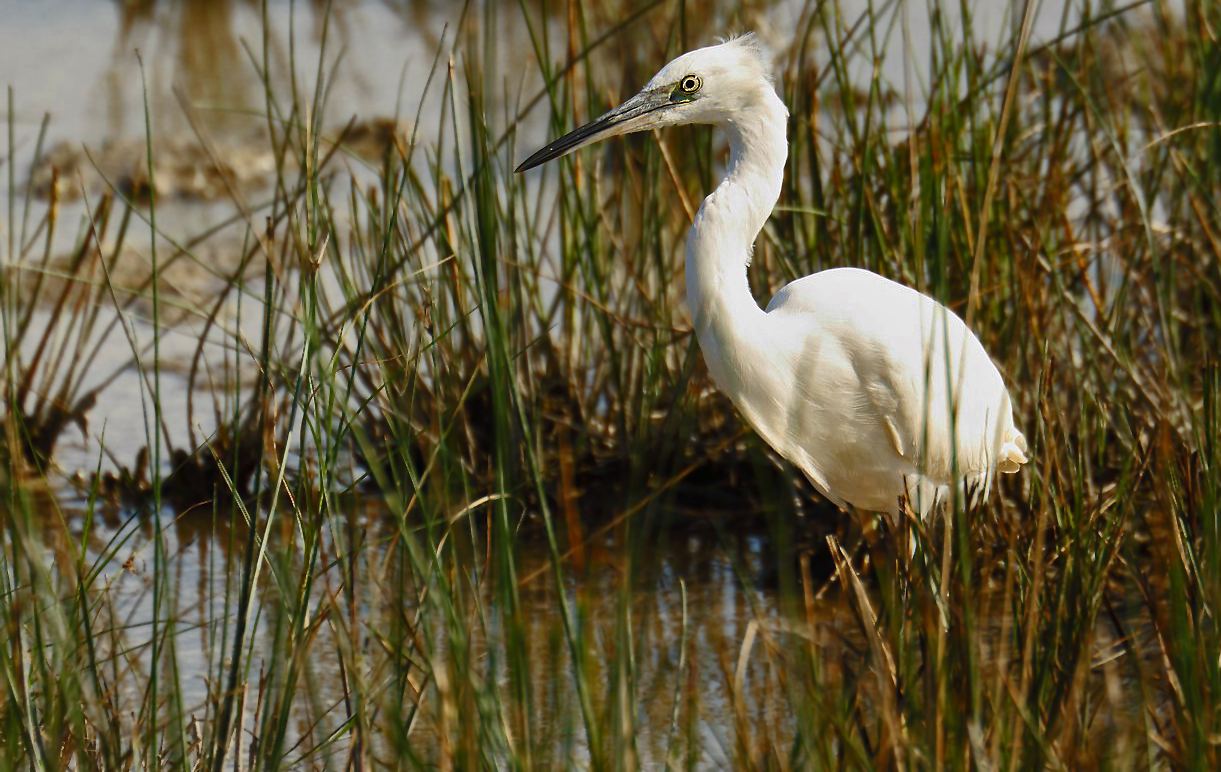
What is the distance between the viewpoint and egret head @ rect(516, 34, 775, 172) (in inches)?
96.9

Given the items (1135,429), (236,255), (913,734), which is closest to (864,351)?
(1135,429)

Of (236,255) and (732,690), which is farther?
(236,255)

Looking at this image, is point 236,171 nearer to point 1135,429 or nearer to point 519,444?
point 519,444

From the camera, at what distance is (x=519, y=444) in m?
3.19

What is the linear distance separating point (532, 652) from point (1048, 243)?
1.32 metres

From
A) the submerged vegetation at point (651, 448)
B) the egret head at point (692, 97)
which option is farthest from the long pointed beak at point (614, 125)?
the submerged vegetation at point (651, 448)

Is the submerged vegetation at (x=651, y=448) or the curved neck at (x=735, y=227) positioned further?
the curved neck at (x=735, y=227)

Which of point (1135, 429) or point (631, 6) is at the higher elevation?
point (631, 6)

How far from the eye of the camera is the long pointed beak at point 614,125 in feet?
8.08

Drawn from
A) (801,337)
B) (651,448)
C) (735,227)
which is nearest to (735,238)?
(735,227)

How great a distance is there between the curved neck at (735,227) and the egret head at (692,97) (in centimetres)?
2

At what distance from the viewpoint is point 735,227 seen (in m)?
2.41

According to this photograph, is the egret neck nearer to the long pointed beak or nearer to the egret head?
the egret head

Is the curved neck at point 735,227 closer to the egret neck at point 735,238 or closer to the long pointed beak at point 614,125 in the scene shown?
the egret neck at point 735,238
